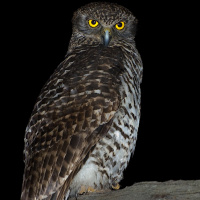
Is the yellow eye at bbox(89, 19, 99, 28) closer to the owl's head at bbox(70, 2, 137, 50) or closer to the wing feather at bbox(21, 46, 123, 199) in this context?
the owl's head at bbox(70, 2, 137, 50)

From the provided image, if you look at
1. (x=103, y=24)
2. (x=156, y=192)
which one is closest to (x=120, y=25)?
(x=103, y=24)

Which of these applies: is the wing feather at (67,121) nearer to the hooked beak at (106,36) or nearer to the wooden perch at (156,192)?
Result: the hooked beak at (106,36)

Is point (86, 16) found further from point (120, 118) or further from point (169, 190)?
point (169, 190)

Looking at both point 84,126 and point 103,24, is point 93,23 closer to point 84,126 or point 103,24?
point 103,24

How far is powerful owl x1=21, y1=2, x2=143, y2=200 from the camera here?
3.55m

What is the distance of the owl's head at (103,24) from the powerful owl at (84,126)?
14cm

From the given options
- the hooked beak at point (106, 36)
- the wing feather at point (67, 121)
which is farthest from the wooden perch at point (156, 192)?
the hooked beak at point (106, 36)

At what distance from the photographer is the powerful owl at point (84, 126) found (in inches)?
140

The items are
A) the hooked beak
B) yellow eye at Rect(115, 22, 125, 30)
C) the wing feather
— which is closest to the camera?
the wing feather

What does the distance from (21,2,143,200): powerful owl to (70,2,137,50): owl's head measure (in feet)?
0.46

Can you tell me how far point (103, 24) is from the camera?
448 cm

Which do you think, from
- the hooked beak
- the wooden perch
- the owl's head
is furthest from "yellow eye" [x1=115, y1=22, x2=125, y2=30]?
the wooden perch

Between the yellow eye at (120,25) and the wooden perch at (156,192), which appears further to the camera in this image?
the yellow eye at (120,25)

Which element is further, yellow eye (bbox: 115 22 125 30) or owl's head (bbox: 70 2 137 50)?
yellow eye (bbox: 115 22 125 30)
